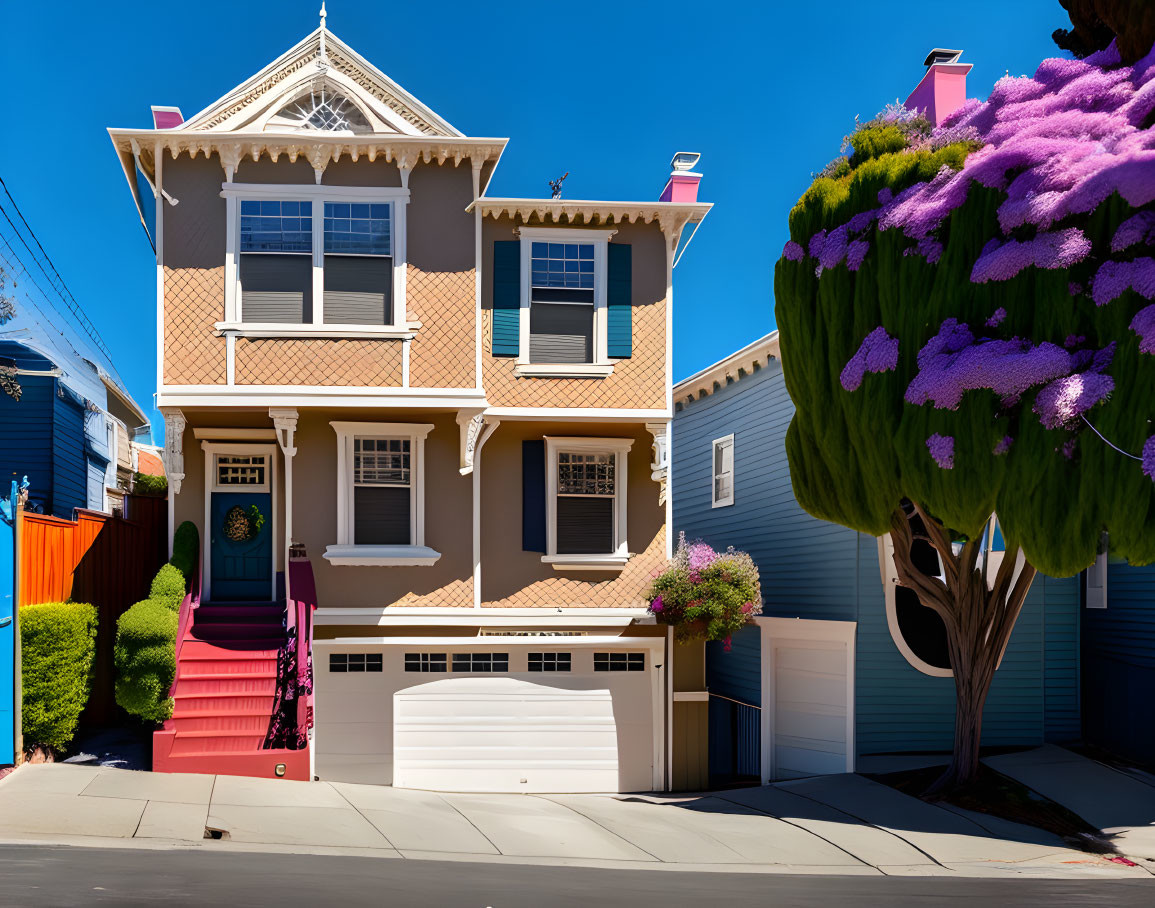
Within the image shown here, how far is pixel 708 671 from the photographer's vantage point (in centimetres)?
2011

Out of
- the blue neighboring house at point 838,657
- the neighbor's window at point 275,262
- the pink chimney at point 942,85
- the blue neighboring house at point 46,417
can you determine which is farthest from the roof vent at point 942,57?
the blue neighboring house at point 46,417

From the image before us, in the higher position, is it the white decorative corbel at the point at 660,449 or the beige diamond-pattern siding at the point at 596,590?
the white decorative corbel at the point at 660,449

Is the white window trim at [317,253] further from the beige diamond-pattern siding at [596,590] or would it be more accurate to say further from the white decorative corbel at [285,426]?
the beige diamond-pattern siding at [596,590]

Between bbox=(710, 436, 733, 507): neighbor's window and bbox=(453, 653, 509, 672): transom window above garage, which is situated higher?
bbox=(710, 436, 733, 507): neighbor's window

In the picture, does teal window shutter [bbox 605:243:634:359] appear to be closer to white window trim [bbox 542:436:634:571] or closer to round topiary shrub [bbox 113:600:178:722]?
white window trim [bbox 542:436:634:571]

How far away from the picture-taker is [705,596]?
1555 cm

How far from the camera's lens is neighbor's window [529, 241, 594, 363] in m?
16.3

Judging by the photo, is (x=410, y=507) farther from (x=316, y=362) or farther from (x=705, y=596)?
(x=705, y=596)

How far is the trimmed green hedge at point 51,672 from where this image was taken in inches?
478

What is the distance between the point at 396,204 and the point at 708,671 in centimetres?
1048

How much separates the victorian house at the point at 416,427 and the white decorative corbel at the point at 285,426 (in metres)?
0.04

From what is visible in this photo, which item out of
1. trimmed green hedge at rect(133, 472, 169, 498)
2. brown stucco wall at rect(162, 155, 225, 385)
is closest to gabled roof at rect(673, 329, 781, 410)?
brown stucco wall at rect(162, 155, 225, 385)

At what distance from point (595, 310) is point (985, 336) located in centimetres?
622

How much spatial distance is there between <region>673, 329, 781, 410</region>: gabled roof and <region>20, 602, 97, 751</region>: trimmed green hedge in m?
10.9
